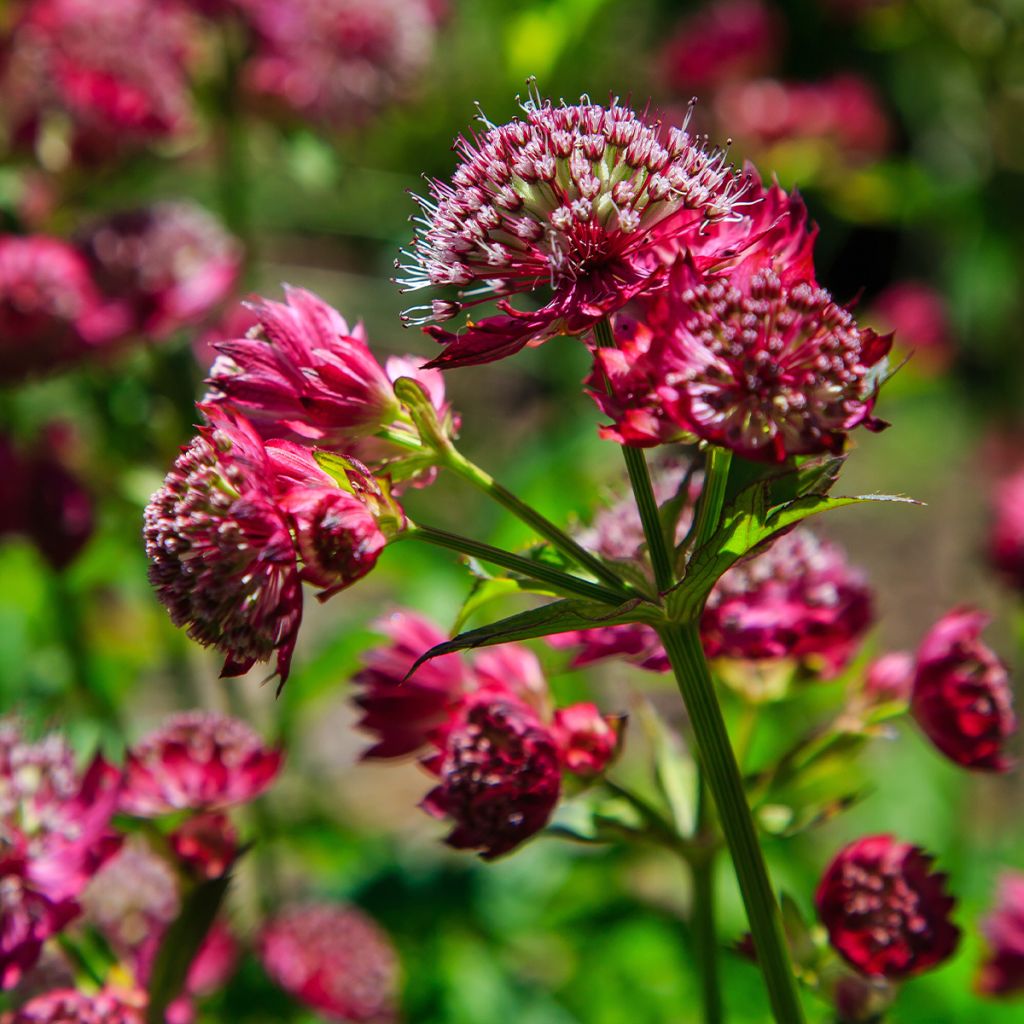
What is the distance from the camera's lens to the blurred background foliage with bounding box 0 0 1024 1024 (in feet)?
5.32

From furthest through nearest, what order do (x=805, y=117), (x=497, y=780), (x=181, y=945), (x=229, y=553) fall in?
(x=805, y=117)
(x=181, y=945)
(x=497, y=780)
(x=229, y=553)

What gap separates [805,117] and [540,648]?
4.64 feet

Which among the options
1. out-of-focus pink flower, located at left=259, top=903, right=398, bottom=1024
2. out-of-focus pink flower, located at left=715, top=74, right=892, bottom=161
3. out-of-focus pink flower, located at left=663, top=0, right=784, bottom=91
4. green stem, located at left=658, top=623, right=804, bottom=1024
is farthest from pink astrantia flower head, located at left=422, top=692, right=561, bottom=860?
out-of-focus pink flower, located at left=663, top=0, right=784, bottom=91

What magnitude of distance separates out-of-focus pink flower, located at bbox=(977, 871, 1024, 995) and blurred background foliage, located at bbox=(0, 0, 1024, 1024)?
6.4 inches

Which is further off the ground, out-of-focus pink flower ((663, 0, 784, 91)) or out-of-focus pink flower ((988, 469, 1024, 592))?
out-of-focus pink flower ((663, 0, 784, 91))

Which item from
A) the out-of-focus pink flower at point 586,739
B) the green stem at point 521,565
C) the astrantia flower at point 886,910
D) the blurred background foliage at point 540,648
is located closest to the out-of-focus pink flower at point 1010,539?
the blurred background foliage at point 540,648

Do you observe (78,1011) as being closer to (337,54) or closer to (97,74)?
(97,74)

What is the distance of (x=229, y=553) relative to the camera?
65 cm

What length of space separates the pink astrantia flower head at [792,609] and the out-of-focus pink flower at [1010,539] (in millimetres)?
669

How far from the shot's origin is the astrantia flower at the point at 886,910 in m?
0.81

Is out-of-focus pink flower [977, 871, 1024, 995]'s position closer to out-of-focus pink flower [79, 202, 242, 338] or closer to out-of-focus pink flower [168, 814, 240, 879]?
out-of-focus pink flower [168, 814, 240, 879]

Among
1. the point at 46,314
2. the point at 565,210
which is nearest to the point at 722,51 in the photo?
the point at 46,314

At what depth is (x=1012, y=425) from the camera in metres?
3.20

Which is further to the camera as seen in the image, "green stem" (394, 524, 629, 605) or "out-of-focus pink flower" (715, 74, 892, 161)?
"out-of-focus pink flower" (715, 74, 892, 161)
